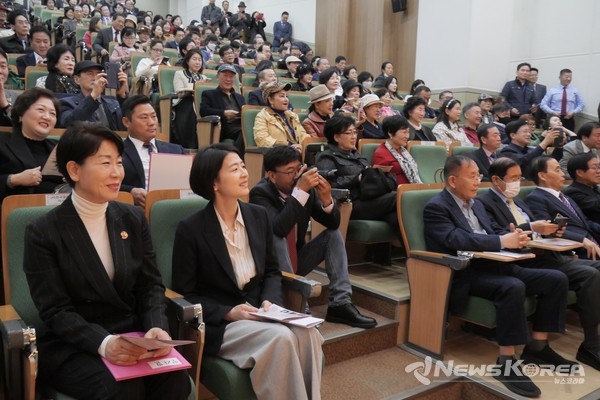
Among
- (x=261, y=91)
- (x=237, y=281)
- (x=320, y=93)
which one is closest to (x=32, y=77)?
(x=261, y=91)

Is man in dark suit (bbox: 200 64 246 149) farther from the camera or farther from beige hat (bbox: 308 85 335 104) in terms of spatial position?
the camera

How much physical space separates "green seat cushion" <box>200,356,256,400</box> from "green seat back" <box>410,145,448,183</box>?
1924 mm

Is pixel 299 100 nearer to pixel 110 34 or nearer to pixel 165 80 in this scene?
pixel 165 80

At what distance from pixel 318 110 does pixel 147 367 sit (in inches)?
96.8

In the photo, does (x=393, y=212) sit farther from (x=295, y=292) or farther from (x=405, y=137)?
(x=295, y=292)

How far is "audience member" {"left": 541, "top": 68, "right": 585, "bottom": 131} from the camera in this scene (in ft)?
18.4

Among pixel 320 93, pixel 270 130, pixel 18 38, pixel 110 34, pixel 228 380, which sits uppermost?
pixel 110 34

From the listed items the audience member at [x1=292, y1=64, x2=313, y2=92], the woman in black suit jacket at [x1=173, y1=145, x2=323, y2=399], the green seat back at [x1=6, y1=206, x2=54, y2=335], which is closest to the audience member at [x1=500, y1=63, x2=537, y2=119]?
the audience member at [x1=292, y1=64, x2=313, y2=92]

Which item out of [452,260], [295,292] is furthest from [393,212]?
[295,292]

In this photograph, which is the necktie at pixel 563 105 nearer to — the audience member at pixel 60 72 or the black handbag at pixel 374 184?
the black handbag at pixel 374 184

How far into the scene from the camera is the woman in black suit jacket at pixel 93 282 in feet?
3.76

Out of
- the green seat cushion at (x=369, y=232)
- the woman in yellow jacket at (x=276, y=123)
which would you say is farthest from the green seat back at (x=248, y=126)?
the green seat cushion at (x=369, y=232)

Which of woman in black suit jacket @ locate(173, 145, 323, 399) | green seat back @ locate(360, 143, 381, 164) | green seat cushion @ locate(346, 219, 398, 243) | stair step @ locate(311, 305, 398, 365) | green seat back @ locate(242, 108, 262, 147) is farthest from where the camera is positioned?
green seat back @ locate(242, 108, 262, 147)

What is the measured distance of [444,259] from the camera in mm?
1975
